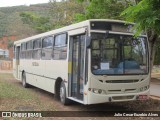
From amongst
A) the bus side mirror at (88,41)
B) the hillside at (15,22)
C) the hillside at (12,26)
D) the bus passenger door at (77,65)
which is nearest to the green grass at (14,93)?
the bus passenger door at (77,65)

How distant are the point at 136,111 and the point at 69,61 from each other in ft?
9.97

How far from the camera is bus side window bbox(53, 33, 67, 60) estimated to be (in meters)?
13.4

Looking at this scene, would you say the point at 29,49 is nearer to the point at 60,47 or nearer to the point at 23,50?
the point at 23,50

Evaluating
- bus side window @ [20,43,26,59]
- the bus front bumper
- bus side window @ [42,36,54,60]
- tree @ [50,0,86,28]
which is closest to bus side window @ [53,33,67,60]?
bus side window @ [42,36,54,60]

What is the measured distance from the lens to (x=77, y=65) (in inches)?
481

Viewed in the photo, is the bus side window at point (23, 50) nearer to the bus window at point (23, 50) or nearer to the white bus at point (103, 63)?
the bus window at point (23, 50)

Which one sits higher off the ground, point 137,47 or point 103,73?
point 137,47

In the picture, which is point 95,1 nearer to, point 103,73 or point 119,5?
point 119,5

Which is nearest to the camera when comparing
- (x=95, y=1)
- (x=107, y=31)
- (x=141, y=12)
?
(x=141, y=12)

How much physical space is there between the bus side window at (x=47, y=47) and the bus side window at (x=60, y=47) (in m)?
0.58

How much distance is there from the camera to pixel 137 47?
11.8 metres

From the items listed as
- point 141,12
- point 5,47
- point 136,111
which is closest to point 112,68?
point 136,111

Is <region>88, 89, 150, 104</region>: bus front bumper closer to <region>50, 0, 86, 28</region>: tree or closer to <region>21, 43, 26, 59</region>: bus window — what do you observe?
<region>21, 43, 26, 59</region>: bus window

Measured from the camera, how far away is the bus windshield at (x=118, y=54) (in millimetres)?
11094
